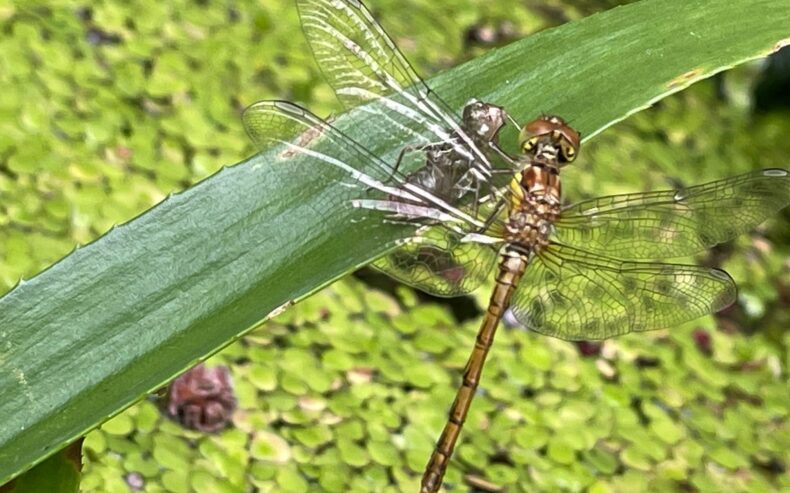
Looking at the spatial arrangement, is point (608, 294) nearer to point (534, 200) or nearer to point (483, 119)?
point (534, 200)

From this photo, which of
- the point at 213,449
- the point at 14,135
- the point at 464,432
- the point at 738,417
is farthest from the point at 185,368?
the point at 738,417

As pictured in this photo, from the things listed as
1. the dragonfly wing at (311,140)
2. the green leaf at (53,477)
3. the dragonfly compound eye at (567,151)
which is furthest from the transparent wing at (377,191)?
the green leaf at (53,477)

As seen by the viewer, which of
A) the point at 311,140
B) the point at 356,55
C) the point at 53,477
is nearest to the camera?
the point at 53,477

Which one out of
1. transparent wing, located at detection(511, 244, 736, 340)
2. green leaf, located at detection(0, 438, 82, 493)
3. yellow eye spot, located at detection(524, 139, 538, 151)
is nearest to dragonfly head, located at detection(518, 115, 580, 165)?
yellow eye spot, located at detection(524, 139, 538, 151)

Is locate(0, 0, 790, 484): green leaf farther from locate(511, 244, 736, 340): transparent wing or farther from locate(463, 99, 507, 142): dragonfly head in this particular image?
locate(511, 244, 736, 340): transparent wing

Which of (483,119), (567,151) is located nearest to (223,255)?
(483,119)

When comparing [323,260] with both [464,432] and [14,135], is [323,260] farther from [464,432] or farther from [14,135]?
[14,135]
